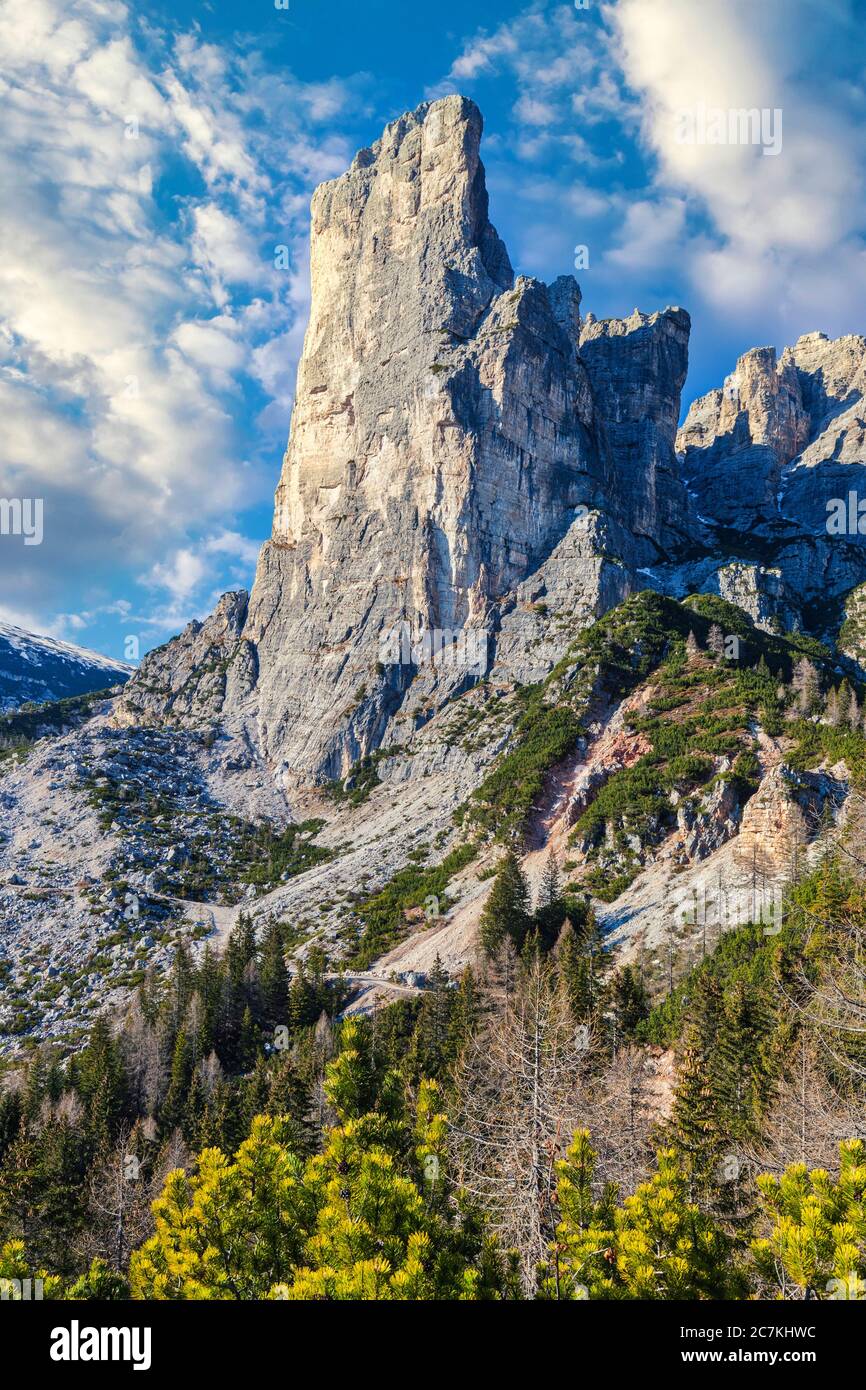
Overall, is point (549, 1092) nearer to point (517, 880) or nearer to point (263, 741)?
point (517, 880)

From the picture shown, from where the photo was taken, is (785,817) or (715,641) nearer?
(785,817)

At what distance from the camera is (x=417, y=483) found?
5002 inches

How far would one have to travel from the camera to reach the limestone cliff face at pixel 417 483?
12175cm
